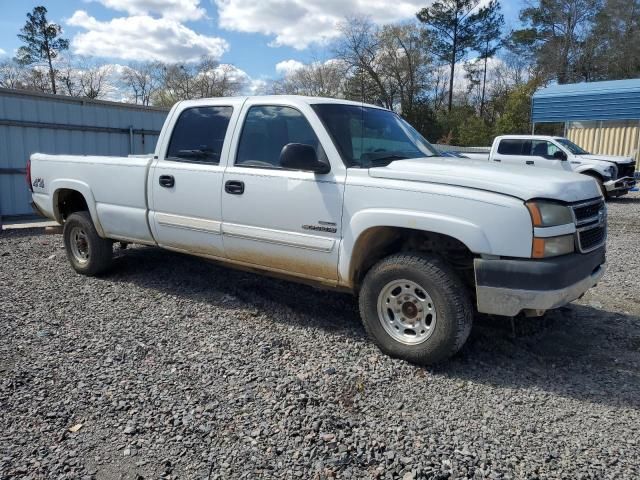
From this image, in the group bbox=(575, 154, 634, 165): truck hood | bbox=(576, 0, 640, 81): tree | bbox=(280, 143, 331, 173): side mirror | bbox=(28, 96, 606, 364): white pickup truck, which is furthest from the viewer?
bbox=(576, 0, 640, 81): tree

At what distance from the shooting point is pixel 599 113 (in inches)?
838

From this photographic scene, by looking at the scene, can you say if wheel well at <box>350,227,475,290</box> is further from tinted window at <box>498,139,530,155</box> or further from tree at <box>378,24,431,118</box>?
tree at <box>378,24,431,118</box>

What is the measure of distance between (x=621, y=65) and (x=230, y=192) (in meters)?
40.8

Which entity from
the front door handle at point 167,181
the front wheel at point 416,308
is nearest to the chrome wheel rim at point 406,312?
the front wheel at point 416,308

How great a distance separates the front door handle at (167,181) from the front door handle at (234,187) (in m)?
0.71

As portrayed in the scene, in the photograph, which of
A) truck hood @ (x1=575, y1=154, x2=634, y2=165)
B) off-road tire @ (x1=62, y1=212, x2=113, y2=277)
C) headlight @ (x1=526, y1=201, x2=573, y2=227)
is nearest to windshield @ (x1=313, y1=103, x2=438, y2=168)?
headlight @ (x1=526, y1=201, x2=573, y2=227)

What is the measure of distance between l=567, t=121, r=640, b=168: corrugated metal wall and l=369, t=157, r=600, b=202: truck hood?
19.7m

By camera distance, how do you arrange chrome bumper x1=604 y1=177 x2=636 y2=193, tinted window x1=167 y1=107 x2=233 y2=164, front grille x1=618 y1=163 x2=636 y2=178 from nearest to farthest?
tinted window x1=167 y1=107 x2=233 y2=164 < chrome bumper x1=604 y1=177 x2=636 y2=193 < front grille x1=618 y1=163 x2=636 y2=178

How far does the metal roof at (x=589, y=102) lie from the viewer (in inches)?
806

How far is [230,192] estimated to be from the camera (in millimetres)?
4695

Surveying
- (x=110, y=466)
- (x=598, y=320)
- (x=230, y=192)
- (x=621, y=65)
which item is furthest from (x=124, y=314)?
(x=621, y=65)

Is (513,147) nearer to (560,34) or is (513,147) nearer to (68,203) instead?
(68,203)

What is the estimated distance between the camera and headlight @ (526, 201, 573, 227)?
337 centimetres

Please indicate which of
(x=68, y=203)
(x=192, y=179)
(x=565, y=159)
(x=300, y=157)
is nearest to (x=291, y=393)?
(x=300, y=157)
